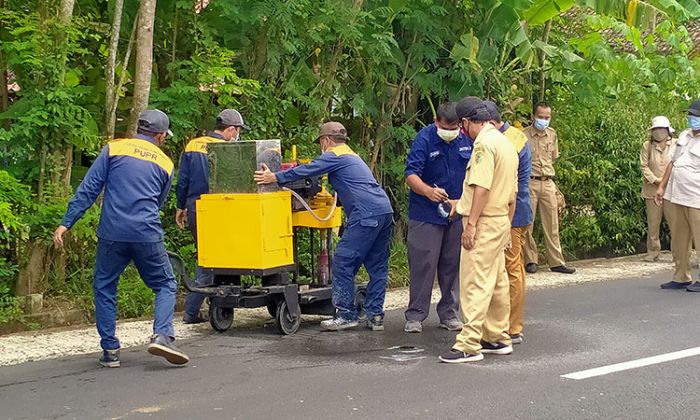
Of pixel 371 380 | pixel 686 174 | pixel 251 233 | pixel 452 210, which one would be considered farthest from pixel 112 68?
pixel 686 174

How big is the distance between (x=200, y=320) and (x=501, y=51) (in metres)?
6.12

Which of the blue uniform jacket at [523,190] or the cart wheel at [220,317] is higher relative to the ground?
the blue uniform jacket at [523,190]

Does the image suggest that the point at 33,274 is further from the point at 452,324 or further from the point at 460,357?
the point at 460,357

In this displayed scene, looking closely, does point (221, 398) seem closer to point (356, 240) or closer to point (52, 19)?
point (356, 240)

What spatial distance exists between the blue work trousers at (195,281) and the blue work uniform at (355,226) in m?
1.13

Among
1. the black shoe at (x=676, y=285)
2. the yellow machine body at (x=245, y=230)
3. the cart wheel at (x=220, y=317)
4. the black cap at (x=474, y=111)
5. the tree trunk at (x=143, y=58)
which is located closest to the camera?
the black cap at (x=474, y=111)

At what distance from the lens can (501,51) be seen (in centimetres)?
1388

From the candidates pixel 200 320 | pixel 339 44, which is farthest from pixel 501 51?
pixel 200 320

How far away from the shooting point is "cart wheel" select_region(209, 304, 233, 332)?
925 centimetres

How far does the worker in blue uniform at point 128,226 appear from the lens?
303 inches

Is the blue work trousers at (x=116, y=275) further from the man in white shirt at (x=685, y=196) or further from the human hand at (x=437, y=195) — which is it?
the man in white shirt at (x=685, y=196)

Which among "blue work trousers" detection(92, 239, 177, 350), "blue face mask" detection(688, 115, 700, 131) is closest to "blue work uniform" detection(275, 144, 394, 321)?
"blue work trousers" detection(92, 239, 177, 350)

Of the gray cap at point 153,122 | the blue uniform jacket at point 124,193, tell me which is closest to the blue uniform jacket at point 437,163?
the gray cap at point 153,122

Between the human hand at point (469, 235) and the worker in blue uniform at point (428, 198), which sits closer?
the human hand at point (469, 235)
